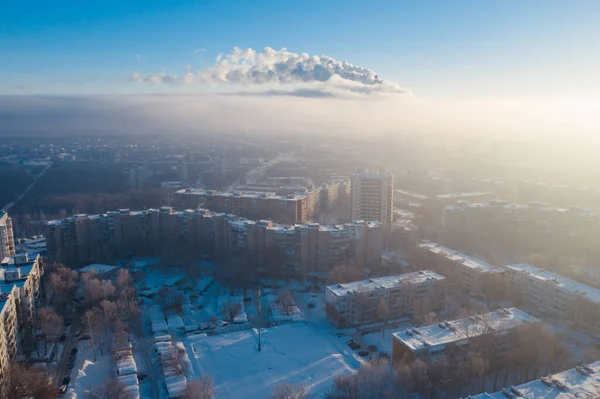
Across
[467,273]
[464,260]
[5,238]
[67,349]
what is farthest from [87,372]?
[464,260]

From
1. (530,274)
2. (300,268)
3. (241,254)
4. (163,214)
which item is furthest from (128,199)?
(530,274)

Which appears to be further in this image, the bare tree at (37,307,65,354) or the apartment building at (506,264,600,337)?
the apartment building at (506,264,600,337)

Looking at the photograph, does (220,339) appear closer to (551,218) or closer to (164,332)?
(164,332)

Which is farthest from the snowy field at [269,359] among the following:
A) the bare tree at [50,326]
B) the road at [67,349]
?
the bare tree at [50,326]

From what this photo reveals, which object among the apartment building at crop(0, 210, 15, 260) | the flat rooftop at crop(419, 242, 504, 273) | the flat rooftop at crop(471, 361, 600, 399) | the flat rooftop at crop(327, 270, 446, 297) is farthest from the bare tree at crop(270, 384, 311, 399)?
the apartment building at crop(0, 210, 15, 260)

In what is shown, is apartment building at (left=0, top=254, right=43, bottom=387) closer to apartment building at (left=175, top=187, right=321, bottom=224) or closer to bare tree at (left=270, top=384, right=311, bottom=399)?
bare tree at (left=270, top=384, right=311, bottom=399)

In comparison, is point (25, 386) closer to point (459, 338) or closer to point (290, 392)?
point (290, 392)
